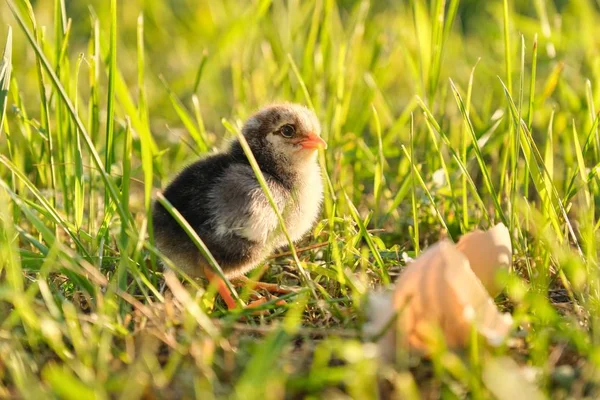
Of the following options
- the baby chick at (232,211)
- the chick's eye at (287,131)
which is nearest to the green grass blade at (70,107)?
the baby chick at (232,211)

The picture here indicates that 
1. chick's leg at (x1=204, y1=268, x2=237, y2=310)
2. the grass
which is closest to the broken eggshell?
the grass

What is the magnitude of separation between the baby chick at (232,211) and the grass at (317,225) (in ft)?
0.38

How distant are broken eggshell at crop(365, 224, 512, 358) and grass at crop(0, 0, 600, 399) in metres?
0.06

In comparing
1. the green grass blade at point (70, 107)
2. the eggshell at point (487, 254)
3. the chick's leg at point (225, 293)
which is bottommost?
the chick's leg at point (225, 293)

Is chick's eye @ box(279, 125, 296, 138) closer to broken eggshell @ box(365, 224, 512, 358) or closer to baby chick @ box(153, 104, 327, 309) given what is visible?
baby chick @ box(153, 104, 327, 309)

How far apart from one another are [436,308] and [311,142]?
4.87 feet

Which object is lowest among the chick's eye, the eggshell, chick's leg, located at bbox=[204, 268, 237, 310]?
chick's leg, located at bbox=[204, 268, 237, 310]

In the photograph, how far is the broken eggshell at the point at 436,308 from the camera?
214 centimetres

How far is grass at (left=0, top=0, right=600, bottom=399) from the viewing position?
2094 millimetres

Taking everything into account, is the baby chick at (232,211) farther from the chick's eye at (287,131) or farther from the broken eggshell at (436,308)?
the broken eggshell at (436,308)

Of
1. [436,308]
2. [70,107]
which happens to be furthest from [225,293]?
[436,308]

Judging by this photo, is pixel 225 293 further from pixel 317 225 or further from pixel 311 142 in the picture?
pixel 311 142

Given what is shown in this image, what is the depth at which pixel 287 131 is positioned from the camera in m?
3.53

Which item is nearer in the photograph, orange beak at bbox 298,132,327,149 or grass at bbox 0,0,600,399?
grass at bbox 0,0,600,399
